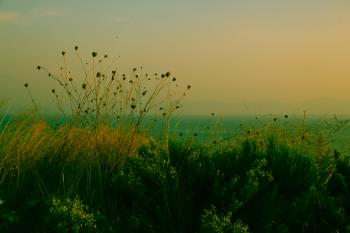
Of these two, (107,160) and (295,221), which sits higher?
(107,160)

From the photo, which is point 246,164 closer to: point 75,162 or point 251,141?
point 251,141

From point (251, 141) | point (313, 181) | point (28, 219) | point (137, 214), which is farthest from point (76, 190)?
point (313, 181)

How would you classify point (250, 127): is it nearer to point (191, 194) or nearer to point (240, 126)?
point (240, 126)

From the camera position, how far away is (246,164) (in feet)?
19.1

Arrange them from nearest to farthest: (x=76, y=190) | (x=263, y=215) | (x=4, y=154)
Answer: (x=263, y=215)
(x=76, y=190)
(x=4, y=154)

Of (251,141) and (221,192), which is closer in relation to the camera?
(221,192)

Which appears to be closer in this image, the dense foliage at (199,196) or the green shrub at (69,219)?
the green shrub at (69,219)

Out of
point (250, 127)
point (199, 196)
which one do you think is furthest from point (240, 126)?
point (199, 196)

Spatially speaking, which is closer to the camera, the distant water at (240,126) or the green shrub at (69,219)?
the green shrub at (69,219)

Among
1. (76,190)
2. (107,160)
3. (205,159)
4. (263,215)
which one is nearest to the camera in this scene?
(263,215)

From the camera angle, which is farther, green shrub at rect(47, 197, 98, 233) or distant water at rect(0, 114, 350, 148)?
distant water at rect(0, 114, 350, 148)

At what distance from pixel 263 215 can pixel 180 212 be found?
0.74 meters

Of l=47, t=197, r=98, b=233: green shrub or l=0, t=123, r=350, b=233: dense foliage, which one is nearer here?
l=47, t=197, r=98, b=233: green shrub

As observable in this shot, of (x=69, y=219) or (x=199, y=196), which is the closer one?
(x=69, y=219)
